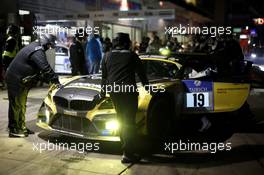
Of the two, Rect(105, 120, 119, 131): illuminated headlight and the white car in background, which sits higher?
the white car in background

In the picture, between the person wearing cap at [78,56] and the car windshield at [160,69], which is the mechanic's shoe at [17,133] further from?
the person wearing cap at [78,56]

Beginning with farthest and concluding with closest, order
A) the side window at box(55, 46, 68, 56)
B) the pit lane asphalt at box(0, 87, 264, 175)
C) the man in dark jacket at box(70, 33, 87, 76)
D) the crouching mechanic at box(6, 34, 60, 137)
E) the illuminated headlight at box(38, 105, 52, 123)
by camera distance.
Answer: the side window at box(55, 46, 68, 56) → the man in dark jacket at box(70, 33, 87, 76) → the crouching mechanic at box(6, 34, 60, 137) → the illuminated headlight at box(38, 105, 52, 123) → the pit lane asphalt at box(0, 87, 264, 175)

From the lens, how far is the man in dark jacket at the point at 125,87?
18.7 feet

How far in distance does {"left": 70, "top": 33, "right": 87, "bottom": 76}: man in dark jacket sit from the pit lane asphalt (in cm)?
560

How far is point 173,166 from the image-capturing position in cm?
568

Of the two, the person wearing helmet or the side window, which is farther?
the side window

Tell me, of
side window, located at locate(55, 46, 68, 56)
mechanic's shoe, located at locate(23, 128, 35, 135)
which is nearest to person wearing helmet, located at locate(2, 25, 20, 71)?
mechanic's shoe, located at locate(23, 128, 35, 135)

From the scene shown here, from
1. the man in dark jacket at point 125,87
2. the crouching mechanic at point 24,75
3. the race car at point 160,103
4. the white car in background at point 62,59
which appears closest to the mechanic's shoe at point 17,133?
the crouching mechanic at point 24,75

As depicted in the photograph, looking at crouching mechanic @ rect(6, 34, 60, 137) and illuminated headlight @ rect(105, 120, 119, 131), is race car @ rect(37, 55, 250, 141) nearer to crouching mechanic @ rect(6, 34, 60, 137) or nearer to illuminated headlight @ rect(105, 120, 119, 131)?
illuminated headlight @ rect(105, 120, 119, 131)

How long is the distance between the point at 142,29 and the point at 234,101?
692 inches

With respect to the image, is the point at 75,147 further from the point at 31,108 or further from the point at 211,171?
the point at 31,108

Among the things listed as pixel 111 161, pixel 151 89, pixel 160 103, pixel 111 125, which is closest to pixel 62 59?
pixel 160 103

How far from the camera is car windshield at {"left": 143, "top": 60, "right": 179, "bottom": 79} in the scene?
7421mm

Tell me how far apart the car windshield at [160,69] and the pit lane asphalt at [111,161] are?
5.01 feet
